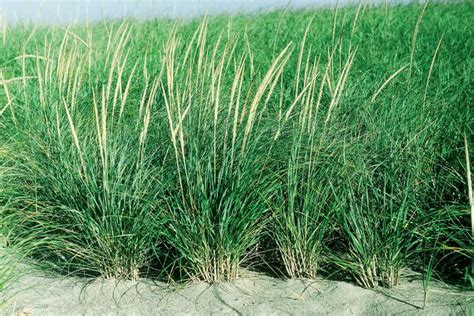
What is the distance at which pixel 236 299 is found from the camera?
8.86 feet

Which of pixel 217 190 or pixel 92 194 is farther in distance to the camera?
pixel 92 194

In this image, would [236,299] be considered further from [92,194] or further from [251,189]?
[92,194]

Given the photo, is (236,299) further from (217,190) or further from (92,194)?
(92,194)

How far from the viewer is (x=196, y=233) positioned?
8.84 ft

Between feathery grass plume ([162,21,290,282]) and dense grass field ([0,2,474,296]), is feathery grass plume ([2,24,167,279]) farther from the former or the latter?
feathery grass plume ([162,21,290,282])

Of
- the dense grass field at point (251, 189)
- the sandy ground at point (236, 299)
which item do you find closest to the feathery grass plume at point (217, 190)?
the dense grass field at point (251, 189)

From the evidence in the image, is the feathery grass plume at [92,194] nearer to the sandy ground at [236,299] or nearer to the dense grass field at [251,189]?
the dense grass field at [251,189]

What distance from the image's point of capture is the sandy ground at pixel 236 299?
2.60m

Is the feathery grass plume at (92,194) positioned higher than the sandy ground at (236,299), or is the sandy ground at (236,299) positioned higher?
the feathery grass plume at (92,194)

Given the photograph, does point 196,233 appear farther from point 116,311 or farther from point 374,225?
point 374,225

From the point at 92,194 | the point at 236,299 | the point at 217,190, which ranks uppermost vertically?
the point at 217,190

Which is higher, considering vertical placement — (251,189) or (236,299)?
(251,189)

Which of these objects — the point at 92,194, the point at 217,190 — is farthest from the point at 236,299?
the point at 92,194

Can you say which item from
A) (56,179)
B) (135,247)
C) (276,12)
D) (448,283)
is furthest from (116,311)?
(276,12)
